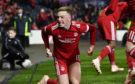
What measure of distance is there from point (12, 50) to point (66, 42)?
17.5 ft

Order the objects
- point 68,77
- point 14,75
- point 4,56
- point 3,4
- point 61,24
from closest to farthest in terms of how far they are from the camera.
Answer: point 61,24 → point 68,77 → point 14,75 → point 4,56 → point 3,4

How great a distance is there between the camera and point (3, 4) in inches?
1046

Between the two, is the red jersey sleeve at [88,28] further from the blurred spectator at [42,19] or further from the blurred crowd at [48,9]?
the blurred spectator at [42,19]

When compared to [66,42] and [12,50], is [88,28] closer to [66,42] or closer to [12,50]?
[66,42]

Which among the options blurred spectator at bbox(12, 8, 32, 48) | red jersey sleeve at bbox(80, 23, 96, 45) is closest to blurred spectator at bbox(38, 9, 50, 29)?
blurred spectator at bbox(12, 8, 32, 48)

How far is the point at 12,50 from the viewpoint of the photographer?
1184 centimetres

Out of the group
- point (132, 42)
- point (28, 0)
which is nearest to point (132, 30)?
point (132, 42)

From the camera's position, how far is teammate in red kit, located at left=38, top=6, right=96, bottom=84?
21.8 feet

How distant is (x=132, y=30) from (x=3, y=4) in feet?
66.8

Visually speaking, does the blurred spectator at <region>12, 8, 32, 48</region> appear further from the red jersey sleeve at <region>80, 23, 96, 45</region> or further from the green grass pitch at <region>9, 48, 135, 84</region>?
the red jersey sleeve at <region>80, 23, 96, 45</region>

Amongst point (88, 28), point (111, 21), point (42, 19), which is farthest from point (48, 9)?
point (88, 28)

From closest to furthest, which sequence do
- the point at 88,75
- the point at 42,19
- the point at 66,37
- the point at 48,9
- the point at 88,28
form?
1. the point at 66,37
2. the point at 88,28
3. the point at 88,75
4. the point at 42,19
5. the point at 48,9

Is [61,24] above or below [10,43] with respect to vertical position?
above

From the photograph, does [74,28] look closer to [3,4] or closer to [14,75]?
[14,75]
